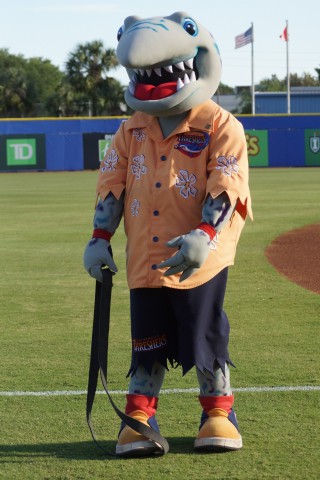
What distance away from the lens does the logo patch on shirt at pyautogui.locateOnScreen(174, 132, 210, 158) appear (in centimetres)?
470

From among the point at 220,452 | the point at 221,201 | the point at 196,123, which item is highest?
the point at 196,123

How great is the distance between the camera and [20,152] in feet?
139

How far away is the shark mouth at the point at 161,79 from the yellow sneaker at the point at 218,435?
1479 mm

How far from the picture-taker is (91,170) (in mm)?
42625

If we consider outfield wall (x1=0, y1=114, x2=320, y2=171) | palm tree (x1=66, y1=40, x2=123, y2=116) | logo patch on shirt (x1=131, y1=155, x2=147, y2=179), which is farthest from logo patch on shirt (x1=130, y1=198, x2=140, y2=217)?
palm tree (x1=66, y1=40, x2=123, y2=116)

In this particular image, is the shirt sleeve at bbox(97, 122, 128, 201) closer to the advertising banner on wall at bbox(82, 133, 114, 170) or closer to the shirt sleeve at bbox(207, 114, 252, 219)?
the shirt sleeve at bbox(207, 114, 252, 219)

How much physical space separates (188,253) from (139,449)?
0.93 meters

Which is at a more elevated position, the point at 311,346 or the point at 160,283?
the point at 160,283

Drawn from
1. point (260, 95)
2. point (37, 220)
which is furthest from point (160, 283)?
point (260, 95)

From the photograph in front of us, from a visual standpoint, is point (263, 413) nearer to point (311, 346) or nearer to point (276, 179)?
point (311, 346)

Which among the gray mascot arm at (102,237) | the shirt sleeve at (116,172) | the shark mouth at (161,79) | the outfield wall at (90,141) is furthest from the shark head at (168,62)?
the outfield wall at (90,141)

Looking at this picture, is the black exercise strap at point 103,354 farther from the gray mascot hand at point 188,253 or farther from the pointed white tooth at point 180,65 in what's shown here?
the pointed white tooth at point 180,65

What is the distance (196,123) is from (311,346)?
2752 millimetres

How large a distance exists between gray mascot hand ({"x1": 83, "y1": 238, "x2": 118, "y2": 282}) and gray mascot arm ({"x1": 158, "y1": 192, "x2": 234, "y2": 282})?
33 cm
